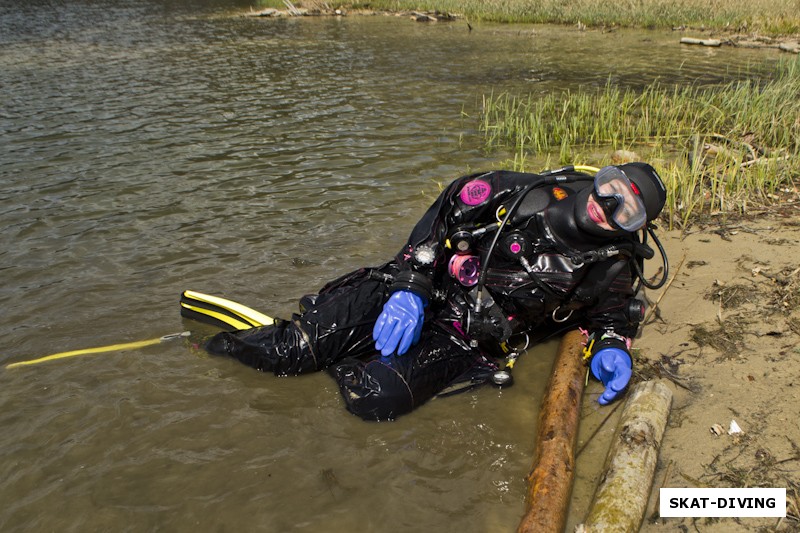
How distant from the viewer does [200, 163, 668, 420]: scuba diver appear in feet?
11.9

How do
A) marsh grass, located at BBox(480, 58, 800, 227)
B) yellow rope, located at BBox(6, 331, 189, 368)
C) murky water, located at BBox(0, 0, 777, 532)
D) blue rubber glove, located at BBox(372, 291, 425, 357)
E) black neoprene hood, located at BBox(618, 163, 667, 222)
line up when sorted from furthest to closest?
marsh grass, located at BBox(480, 58, 800, 227), yellow rope, located at BBox(6, 331, 189, 368), blue rubber glove, located at BBox(372, 291, 425, 357), black neoprene hood, located at BBox(618, 163, 667, 222), murky water, located at BBox(0, 0, 777, 532)

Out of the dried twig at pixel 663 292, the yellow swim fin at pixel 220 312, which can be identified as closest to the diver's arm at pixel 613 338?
the dried twig at pixel 663 292

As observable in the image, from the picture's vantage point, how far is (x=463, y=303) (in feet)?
13.5

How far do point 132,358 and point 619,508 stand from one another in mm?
3147

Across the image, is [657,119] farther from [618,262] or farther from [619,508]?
[619,508]

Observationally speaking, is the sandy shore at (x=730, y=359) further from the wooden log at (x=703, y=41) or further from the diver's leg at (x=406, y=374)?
the wooden log at (x=703, y=41)

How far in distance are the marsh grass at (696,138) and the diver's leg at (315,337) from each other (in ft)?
9.72

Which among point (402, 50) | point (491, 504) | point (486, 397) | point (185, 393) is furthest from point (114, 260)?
point (402, 50)

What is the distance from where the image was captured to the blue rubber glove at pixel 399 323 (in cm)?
368

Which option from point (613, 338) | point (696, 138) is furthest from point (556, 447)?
point (696, 138)

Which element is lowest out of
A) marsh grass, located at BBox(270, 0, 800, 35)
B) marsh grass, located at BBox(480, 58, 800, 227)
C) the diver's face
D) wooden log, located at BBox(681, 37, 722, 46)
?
marsh grass, located at BBox(480, 58, 800, 227)

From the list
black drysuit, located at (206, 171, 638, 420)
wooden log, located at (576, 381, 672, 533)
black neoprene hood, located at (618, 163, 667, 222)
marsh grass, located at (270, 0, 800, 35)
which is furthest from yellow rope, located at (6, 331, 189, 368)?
marsh grass, located at (270, 0, 800, 35)

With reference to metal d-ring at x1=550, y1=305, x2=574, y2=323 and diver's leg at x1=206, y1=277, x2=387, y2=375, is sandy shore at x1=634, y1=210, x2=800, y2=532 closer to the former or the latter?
metal d-ring at x1=550, y1=305, x2=574, y2=323

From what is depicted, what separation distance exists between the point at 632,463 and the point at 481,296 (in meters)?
1.27
